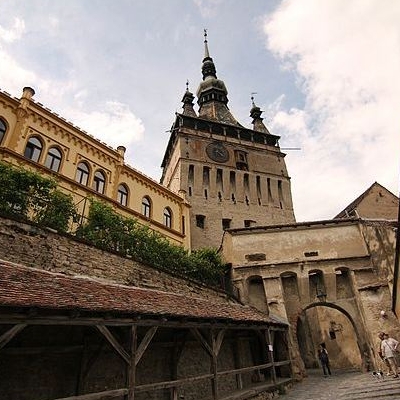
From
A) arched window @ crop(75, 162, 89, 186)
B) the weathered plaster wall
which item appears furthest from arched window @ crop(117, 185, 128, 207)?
the weathered plaster wall

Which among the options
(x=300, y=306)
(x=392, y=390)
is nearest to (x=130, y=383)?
(x=392, y=390)

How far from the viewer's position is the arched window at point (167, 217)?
21.1 m

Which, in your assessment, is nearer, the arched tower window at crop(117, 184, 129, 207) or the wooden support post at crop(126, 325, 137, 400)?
the wooden support post at crop(126, 325, 137, 400)

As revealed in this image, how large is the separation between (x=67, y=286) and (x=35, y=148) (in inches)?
449

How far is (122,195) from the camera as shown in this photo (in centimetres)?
1908

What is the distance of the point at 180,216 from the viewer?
72.9 ft

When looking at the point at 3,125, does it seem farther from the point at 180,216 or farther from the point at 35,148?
the point at 180,216

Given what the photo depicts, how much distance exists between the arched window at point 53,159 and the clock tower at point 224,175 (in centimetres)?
1284

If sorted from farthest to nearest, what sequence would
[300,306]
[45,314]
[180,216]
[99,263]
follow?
[180,216]
[300,306]
[99,263]
[45,314]

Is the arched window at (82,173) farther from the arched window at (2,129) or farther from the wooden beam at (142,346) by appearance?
the wooden beam at (142,346)

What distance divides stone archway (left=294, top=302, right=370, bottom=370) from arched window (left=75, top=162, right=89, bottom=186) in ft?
52.2

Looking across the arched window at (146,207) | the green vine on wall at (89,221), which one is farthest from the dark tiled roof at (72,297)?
the arched window at (146,207)

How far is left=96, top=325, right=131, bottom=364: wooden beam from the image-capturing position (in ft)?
19.1

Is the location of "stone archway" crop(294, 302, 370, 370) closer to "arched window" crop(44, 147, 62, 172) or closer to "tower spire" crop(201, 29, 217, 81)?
"arched window" crop(44, 147, 62, 172)
